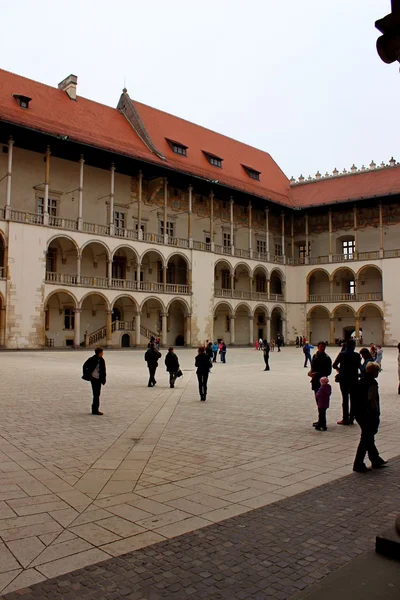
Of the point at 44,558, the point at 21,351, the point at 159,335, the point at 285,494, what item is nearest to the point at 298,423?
the point at 285,494

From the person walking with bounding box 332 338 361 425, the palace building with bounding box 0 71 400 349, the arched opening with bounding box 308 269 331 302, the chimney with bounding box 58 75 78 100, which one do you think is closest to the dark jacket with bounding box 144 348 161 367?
the person walking with bounding box 332 338 361 425

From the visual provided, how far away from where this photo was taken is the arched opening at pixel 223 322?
4578 centimetres

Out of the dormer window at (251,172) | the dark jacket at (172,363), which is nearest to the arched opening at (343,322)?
the dormer window at (251,172)

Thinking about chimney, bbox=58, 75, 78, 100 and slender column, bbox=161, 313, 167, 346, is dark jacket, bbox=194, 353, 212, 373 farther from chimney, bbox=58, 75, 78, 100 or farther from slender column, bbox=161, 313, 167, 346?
chimney, bbox=58, 75, 78, 100

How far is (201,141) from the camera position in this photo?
1859 inches

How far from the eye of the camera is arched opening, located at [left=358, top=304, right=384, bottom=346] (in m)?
46.7

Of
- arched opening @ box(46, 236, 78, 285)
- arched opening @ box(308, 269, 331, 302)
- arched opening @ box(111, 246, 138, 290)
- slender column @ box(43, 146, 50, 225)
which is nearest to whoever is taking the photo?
slender column @ box(43, 146, 50, 225)

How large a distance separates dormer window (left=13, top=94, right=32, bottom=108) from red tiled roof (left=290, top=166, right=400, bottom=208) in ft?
84.4

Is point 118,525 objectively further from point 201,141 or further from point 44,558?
point 201,141

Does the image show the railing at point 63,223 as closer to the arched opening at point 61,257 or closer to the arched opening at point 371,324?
the arched opening at point 61,257

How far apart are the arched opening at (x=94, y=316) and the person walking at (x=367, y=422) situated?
30168 mm

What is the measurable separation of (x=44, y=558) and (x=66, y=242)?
32469 millimetres

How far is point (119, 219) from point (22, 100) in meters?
10.0

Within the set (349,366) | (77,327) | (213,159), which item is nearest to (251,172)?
(213,159)
